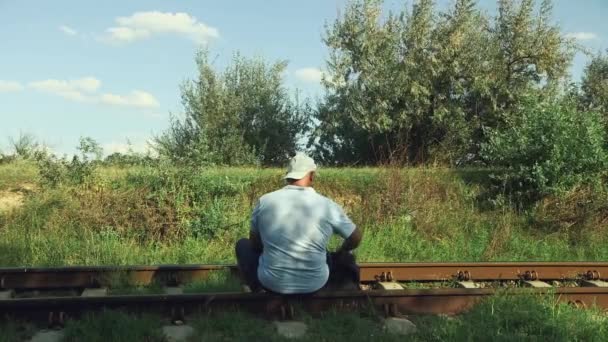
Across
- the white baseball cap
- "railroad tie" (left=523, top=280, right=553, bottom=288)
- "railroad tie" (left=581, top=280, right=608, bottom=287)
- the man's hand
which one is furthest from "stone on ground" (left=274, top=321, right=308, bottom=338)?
"railroad tie" (left=581, top=280, right=608, bottom=287)

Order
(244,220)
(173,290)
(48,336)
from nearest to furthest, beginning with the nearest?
(48,336) → (173,290) → (244,220)

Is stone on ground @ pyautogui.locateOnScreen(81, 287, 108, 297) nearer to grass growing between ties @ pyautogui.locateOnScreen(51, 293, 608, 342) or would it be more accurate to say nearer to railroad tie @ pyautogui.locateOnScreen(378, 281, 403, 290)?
grass growing between ties @ pyautogui.locateOnScreen(51, 293, 608, 342)

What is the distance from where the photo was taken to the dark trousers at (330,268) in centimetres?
582

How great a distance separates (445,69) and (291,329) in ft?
61.7

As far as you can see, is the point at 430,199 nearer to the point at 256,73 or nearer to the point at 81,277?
the point at 81,277

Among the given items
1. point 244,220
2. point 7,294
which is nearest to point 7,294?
point 7,294

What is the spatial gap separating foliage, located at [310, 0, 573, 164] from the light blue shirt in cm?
1660

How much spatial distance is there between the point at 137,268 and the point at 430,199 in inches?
245

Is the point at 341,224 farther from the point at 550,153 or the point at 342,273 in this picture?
the point at 550,153

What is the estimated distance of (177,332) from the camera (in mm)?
5246

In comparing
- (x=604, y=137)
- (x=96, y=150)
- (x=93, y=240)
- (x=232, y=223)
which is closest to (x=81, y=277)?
(x=93, y=240)

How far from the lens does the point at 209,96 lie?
2625 centimetres

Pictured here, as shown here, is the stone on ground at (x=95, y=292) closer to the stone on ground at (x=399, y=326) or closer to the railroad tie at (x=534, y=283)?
the stone on ground at (x=399, y=326)

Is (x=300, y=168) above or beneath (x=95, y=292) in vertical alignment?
above
